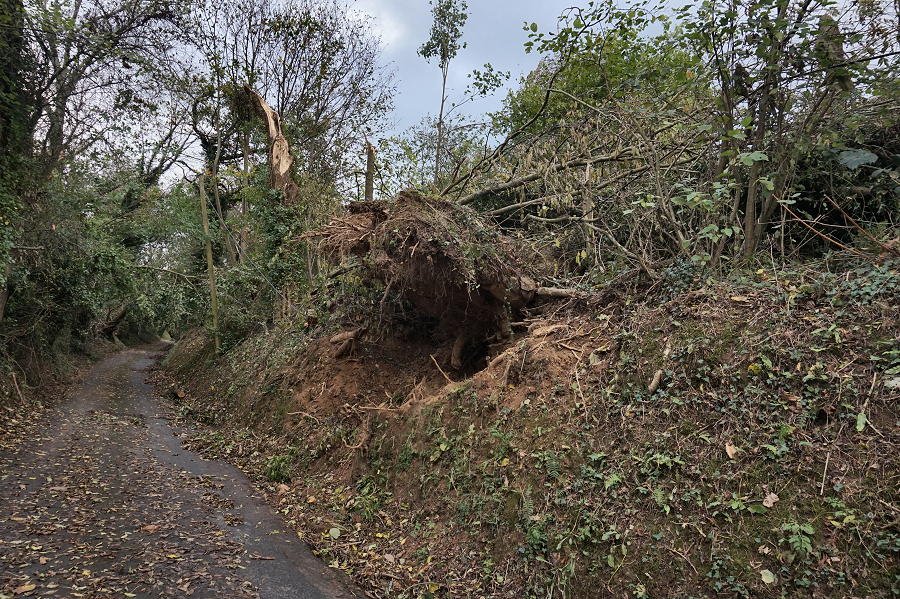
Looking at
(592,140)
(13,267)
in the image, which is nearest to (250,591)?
(592,140)

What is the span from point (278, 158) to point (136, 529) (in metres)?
9.82

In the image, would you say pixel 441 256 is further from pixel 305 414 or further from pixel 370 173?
pixel 370 173

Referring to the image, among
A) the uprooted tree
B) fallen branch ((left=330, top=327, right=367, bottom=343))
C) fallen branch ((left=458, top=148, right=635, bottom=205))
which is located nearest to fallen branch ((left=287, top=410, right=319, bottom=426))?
fallen branch ((left=330, top=327, right=367, bottom=343))

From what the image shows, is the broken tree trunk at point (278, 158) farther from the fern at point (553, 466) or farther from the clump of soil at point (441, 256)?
the fern at point (553, 466)

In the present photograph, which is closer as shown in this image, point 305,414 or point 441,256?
point 441,256

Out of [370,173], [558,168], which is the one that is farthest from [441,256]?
[370,173]

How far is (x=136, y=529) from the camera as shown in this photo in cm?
496

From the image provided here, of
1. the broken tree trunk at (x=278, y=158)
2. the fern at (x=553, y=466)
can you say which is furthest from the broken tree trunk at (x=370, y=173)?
the fern at (x=553, y=466)

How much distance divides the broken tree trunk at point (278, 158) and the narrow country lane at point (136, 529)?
22.3ft

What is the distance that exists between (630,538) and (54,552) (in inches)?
206

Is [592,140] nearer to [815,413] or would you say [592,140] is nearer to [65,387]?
[815,413]

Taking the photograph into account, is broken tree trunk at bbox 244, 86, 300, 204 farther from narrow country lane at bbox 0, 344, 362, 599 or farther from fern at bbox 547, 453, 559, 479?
fern at bbox 547, 453, 559, 479

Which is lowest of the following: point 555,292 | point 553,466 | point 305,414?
point 305,414

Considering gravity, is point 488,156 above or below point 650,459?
above
